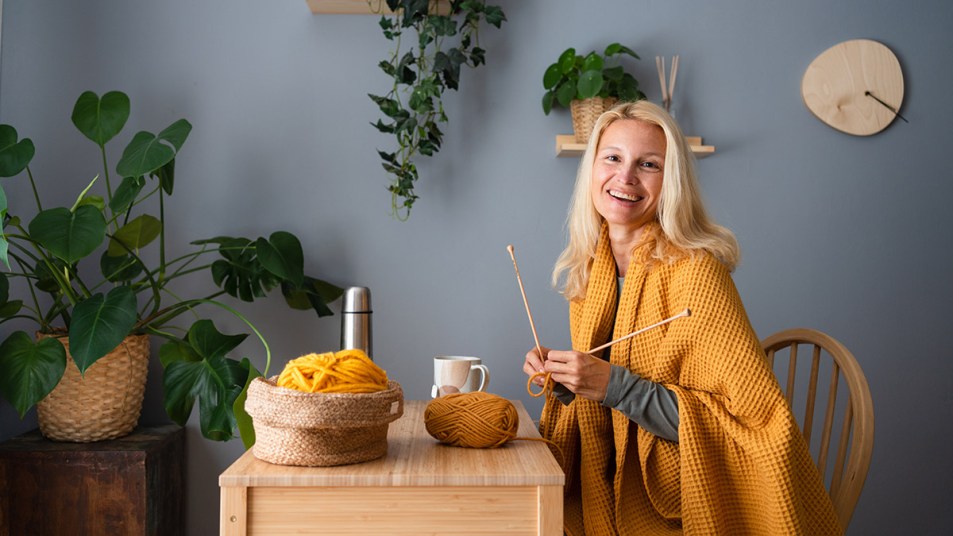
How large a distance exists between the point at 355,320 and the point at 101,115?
2.80ft

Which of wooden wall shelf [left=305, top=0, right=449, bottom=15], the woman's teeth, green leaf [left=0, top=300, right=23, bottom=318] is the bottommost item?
green leaf [left=0, top=300, right=23, bottom=318]

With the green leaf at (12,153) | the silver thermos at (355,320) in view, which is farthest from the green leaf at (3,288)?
the silver thermos at (355,320)

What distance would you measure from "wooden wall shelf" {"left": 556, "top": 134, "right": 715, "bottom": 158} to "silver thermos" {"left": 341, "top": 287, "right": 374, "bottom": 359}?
0.71m

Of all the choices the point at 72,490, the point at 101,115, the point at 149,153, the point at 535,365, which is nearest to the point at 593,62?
the point at 535,365

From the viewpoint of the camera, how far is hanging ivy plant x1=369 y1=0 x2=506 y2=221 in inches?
86.4

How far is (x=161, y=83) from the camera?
7.58 ft

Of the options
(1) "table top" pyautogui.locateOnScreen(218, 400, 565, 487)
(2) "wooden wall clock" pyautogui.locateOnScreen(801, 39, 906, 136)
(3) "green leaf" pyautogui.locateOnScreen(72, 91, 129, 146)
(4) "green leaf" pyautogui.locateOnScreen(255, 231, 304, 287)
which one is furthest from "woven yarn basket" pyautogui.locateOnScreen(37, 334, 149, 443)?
(2) "wooden wall clock" pyautogui.locateOnScreen(801, 39, 906, 136)

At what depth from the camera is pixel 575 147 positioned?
88.0 inches

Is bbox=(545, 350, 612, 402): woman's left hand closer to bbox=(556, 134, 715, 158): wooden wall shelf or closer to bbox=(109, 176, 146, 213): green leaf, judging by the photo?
bbox=(556, 134, 715, 158): wooden wall shelf

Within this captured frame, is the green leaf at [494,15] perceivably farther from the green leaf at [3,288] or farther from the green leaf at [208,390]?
the green leaf at [3,288]

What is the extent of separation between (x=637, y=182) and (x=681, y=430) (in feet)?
1.70

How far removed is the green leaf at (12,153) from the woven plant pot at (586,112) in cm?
143

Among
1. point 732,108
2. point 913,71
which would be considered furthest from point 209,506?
point 913,71

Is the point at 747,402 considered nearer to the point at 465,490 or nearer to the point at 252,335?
the point at 465,490
